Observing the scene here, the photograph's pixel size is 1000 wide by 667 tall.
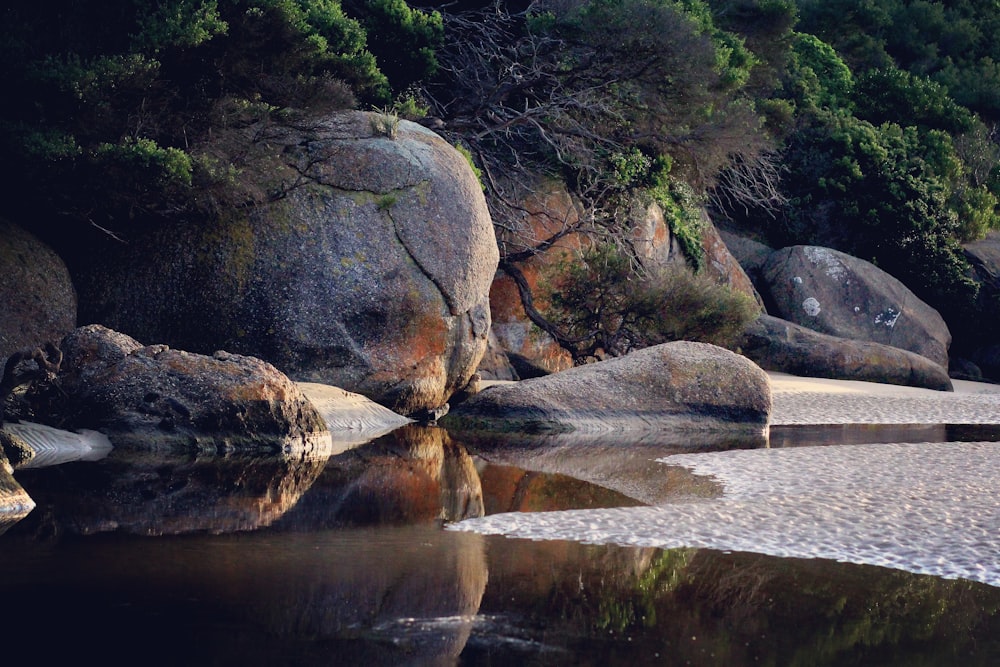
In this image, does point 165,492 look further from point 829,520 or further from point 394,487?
point 829,520

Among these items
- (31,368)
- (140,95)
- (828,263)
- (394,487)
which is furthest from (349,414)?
(828,263)

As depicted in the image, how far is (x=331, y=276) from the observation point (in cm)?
1230

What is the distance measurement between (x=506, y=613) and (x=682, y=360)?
26.8 feet

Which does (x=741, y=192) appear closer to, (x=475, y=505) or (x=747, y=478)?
(x=747, y=478)

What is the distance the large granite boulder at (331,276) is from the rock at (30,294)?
0.43 m

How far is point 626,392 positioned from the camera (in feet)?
40.1

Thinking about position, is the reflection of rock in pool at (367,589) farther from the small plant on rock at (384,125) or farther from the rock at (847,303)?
the rock at (847,303)

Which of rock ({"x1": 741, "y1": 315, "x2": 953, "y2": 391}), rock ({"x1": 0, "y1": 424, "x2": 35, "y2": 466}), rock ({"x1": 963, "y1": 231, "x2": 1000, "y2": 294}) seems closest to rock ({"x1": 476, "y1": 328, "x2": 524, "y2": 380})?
rock ({"x1": 741, "y1": 315, "x2": 953, "y2": 391})

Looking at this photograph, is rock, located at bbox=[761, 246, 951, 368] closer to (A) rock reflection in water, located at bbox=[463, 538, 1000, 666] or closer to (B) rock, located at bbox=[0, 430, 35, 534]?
(A) rock reflection in water, located at bbox=[463, 538, 1000, 666]

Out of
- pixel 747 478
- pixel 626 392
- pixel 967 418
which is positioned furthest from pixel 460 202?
pixel 967 418

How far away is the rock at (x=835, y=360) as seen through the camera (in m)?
20.5

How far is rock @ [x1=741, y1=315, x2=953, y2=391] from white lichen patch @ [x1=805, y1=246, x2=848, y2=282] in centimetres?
420

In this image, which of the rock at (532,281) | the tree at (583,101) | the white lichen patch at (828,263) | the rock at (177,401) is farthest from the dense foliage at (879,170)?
the rock at (177,401)

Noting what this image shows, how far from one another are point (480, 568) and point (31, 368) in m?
5.58
